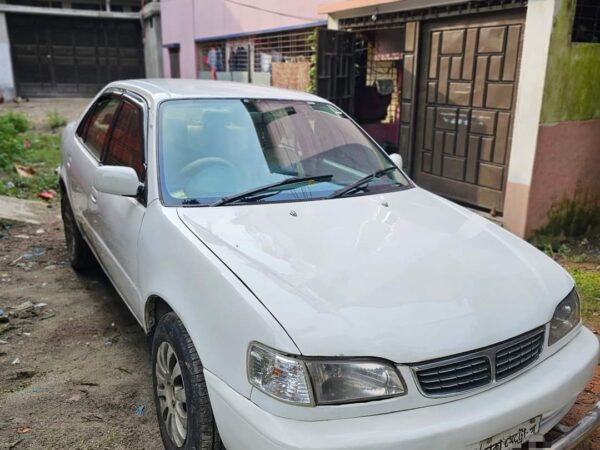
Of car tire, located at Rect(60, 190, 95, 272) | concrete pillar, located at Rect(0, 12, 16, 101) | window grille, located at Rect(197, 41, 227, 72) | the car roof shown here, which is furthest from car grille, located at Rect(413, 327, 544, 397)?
concrete pillar, located at Rect(0, 12, 16, 101)

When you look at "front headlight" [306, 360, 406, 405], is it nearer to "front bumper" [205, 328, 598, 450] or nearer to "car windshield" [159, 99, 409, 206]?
"front bumper" [205, 328, 598, 450]

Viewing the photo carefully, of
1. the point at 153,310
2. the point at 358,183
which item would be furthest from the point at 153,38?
the point at 153,310

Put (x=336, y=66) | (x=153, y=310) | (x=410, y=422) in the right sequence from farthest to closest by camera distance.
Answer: (x=336, y=66)
(x=153, y=310)
(x=410, y=422)

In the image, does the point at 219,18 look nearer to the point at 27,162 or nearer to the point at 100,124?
the point at 27,162

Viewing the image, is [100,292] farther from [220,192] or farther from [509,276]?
[509,276]

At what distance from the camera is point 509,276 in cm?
226

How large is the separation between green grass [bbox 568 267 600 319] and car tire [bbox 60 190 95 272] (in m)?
3.98

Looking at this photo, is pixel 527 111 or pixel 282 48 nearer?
pixel 527 111

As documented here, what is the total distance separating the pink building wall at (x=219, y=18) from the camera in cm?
1007

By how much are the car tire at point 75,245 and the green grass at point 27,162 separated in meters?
3.14

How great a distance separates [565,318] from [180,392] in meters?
1.67

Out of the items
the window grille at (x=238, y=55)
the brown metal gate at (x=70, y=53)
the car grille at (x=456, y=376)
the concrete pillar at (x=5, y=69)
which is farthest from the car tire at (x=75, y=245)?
the brown metal gate at (x=70, y=53)

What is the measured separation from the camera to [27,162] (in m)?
9.34

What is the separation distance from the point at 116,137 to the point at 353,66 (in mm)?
5416
